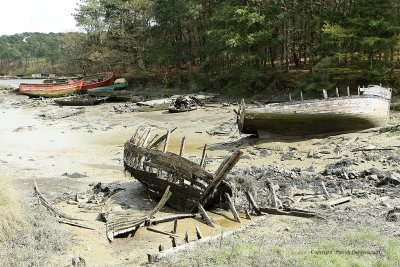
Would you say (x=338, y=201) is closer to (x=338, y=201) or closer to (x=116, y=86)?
(x=338, y=201)

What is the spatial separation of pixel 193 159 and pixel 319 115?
582 cm

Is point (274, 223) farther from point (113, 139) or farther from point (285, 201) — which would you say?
point (113, 139)

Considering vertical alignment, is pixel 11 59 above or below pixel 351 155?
above

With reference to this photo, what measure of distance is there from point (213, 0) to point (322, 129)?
2961 cm

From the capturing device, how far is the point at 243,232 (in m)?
9.64

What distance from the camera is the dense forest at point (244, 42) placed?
26.5 metres

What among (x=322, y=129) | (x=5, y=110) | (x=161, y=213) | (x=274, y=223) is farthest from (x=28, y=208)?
(x=5, y=110)

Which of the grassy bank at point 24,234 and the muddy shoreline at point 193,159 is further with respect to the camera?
the muddy shoreline at point 193,159

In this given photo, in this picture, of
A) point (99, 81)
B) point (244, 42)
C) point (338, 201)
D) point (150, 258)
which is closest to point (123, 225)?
point (150, 258)

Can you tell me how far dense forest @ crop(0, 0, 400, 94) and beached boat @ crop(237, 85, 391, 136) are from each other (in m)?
7.14

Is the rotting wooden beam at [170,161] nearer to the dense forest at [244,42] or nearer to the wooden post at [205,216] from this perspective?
the wooden post at [205,216]

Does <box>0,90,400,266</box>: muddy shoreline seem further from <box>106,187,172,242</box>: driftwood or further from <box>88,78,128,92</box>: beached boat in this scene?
<box>88,78,128,92</box>: beached boat

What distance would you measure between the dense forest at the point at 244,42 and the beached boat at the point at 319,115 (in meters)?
7.14

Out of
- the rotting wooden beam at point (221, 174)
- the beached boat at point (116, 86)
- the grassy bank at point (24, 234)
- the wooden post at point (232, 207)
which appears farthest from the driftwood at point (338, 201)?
the beached boat at point (116, 86)
